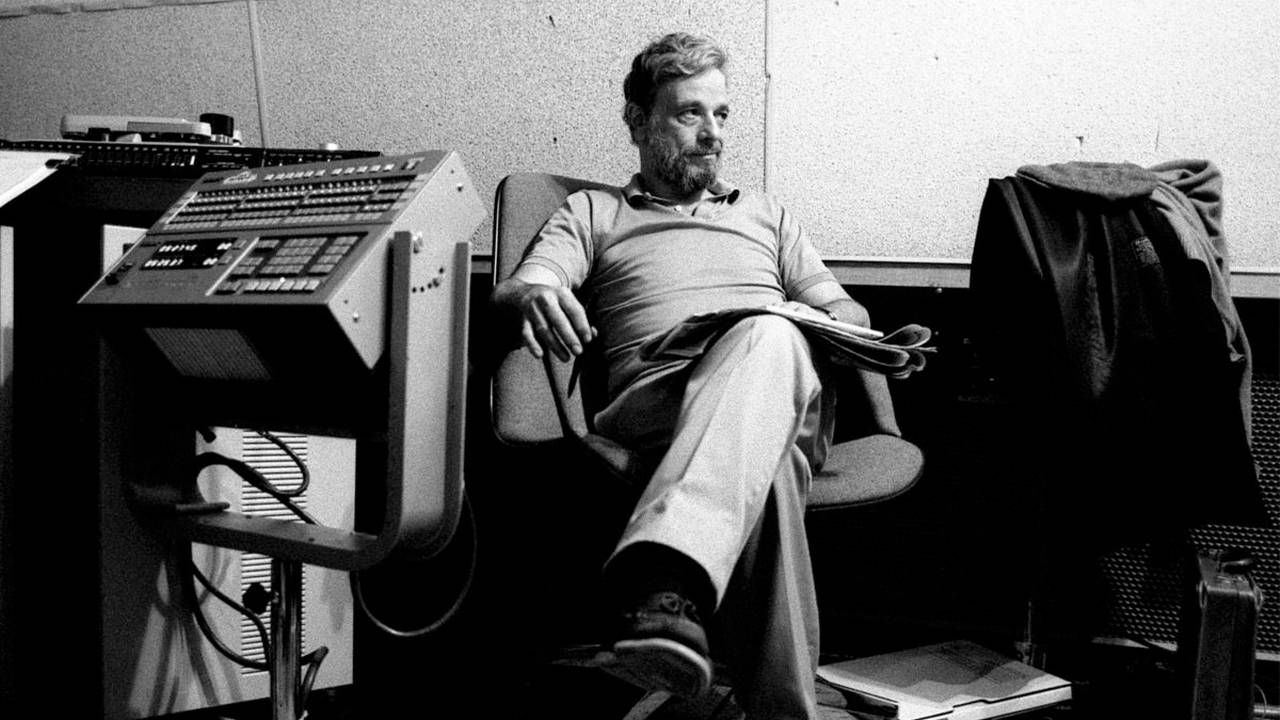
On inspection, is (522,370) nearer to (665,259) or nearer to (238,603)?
(665,259)

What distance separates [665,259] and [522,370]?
0.35m

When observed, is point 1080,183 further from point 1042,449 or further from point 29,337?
point 29,337

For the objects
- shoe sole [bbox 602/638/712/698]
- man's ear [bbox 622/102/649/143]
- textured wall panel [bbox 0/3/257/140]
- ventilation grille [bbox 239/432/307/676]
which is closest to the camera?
shoe sole [bbox 602/638/712/698]

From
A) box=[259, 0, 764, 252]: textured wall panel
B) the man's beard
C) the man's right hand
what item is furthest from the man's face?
the man's right hand

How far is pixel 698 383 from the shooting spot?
1361 mm

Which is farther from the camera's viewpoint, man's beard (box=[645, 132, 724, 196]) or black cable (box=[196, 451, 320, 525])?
man's beard (box=[645, 132, 724, 196])

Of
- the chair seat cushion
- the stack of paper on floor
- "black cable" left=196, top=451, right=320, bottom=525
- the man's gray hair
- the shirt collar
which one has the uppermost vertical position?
the man's gray hair

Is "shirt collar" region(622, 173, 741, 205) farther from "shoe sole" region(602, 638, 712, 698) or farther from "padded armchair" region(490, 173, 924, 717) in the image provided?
"shoe sole" region(602, 638, 712, 698)

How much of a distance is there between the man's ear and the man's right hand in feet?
1.99

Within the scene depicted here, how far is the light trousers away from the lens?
1.21 m

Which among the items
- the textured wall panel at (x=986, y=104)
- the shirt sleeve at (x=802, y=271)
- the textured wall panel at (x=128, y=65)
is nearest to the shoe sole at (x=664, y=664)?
the shirt sleeve at (x=802, y=271)

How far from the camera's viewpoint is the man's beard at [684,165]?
188 cm

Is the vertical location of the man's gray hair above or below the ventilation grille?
above

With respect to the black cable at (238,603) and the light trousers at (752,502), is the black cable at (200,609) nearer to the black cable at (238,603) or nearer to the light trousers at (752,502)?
the black cable at (238,603)
